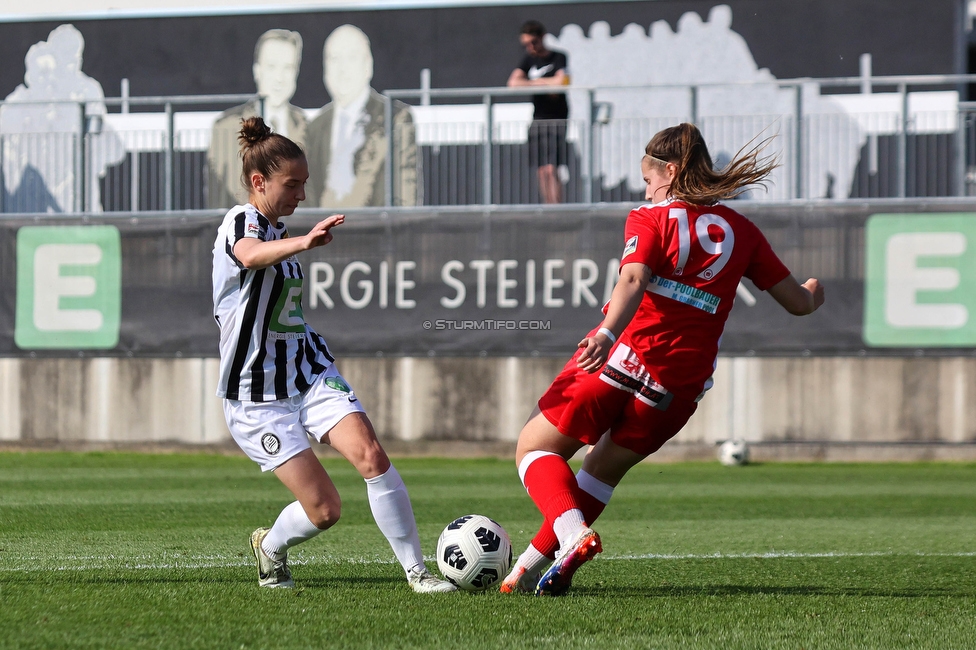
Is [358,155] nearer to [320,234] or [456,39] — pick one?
[456,39]

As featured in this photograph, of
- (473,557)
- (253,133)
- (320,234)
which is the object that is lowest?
(473,557)

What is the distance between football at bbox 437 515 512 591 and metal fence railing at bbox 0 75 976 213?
362 inches

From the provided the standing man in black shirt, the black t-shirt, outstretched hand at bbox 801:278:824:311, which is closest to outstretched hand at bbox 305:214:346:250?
outstretched hand at bbox 801:278:824:311

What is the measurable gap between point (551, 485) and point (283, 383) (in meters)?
1.14

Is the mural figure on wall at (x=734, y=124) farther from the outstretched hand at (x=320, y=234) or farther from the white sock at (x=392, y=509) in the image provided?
the outstretched hand at (x=320, y=234)

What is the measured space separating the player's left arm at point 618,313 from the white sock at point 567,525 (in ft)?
2.02

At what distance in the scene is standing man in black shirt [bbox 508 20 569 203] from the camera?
46.6 ft

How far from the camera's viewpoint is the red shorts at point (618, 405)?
4879 mm

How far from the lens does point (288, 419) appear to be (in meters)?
4.97

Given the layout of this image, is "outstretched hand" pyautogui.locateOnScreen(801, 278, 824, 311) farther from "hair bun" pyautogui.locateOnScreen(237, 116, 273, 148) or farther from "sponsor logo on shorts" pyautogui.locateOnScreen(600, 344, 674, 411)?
"hair bun" pyautogui.locateOnScreen(237, 116, 273, 148)

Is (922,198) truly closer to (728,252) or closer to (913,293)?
(913,293)

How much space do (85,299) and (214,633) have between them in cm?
1152

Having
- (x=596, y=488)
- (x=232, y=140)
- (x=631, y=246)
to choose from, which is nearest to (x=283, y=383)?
(x=596, y=488)

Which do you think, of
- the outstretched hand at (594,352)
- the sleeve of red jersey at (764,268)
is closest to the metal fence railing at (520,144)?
the sleeve of red jersey at (764,268)
